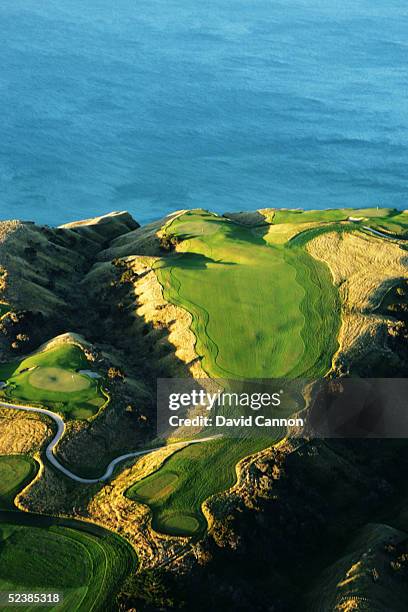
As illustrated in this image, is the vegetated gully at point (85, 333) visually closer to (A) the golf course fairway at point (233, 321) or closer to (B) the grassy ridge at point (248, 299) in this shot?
(A) the golf course fairway at point (233, 321)

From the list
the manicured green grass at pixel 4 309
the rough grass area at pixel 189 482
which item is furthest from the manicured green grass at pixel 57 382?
the rough grass area at pixel 189 482

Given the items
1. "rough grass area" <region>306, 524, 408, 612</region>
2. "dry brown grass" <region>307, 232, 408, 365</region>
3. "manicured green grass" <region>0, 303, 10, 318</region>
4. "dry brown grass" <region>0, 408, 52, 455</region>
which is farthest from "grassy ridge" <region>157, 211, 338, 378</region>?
"rough grass area" <region>306, 524, 408, 612</region>

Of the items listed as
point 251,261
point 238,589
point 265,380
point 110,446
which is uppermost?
point 251,261

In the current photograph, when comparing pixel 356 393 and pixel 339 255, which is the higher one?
pixel 339 255

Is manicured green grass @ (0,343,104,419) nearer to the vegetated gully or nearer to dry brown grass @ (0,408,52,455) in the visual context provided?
the vegetated gully

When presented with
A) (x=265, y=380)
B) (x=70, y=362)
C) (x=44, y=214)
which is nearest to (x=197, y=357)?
(x=265, y=380)

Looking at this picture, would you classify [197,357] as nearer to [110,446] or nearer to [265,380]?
[265,380]
